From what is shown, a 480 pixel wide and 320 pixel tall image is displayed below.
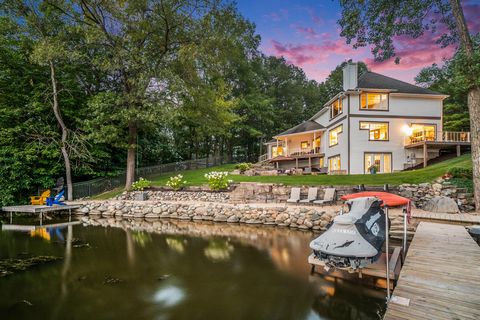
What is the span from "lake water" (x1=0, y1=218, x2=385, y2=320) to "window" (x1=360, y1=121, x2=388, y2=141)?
12917mm

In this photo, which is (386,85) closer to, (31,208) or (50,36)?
(50,36)

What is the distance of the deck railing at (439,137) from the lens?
18.4 meters

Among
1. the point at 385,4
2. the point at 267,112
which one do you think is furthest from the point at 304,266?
the point at 267,112

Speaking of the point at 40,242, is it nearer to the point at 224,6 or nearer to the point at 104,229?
the point at 104,229

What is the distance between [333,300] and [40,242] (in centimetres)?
961

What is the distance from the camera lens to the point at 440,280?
4215 millimetres

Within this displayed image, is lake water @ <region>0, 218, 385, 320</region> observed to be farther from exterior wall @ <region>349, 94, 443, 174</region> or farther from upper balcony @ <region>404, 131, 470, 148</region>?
upper balcony @ <region>404, 131, 470, 148</region>

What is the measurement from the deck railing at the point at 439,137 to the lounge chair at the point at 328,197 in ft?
32.2

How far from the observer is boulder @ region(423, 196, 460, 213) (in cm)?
1045

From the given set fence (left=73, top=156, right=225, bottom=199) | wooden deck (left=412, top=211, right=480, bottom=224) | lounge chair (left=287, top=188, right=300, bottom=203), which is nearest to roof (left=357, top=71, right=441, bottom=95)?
lounge chair (left=287, top=188, right=300, bottom=203)

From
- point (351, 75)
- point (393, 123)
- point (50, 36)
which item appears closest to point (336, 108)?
point (351, 75)

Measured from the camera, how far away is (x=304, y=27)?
2038 cm

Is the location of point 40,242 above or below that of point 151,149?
below

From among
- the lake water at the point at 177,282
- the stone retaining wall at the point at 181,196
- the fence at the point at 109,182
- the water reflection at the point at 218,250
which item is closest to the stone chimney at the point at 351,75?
the stone retaining wall at the point at 181,196
